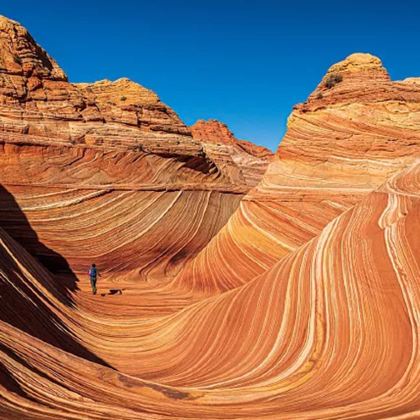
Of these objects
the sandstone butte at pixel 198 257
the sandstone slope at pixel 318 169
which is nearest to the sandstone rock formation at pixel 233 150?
the sandstone butte at pixel 198 257

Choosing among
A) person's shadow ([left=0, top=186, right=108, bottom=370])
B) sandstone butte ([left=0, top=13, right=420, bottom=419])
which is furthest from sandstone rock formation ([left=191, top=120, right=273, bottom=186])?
person's shadow ([left=0, top=186, right=108, bottom=370])

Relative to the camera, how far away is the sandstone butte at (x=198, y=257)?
451 centimetres

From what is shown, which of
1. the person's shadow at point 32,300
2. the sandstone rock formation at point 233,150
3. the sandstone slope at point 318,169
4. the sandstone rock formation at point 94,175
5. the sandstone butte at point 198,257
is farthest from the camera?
the sandstone rock formation at point 233,150

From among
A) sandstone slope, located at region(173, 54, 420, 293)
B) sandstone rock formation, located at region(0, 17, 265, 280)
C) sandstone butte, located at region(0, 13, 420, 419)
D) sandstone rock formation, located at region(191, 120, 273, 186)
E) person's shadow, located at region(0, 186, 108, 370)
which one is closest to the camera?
sandstone butte, located at region(0, 13, 420, 419)

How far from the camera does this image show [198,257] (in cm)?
1336

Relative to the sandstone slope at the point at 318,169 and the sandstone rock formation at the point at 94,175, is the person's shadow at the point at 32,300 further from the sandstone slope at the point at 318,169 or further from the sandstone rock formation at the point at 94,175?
the sandstone slope at the point at 318,169

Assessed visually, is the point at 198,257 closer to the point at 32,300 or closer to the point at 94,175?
the point at 94,175

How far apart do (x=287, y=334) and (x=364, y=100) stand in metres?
9.26

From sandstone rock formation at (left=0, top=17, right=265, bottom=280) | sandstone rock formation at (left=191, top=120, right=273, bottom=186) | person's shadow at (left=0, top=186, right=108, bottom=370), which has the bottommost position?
person's shadow at (left=0, top=186, right=108, bottom=370)

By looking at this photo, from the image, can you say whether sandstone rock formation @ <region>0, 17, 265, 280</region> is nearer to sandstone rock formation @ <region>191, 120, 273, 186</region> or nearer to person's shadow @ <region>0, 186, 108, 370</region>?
person's shadow @ <region>0, 186, 108, 370</region>

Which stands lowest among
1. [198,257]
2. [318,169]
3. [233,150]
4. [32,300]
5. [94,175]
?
[32,300]

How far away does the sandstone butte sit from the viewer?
451 cm

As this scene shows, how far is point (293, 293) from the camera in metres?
6.77

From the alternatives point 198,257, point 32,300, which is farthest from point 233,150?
point 32,300
